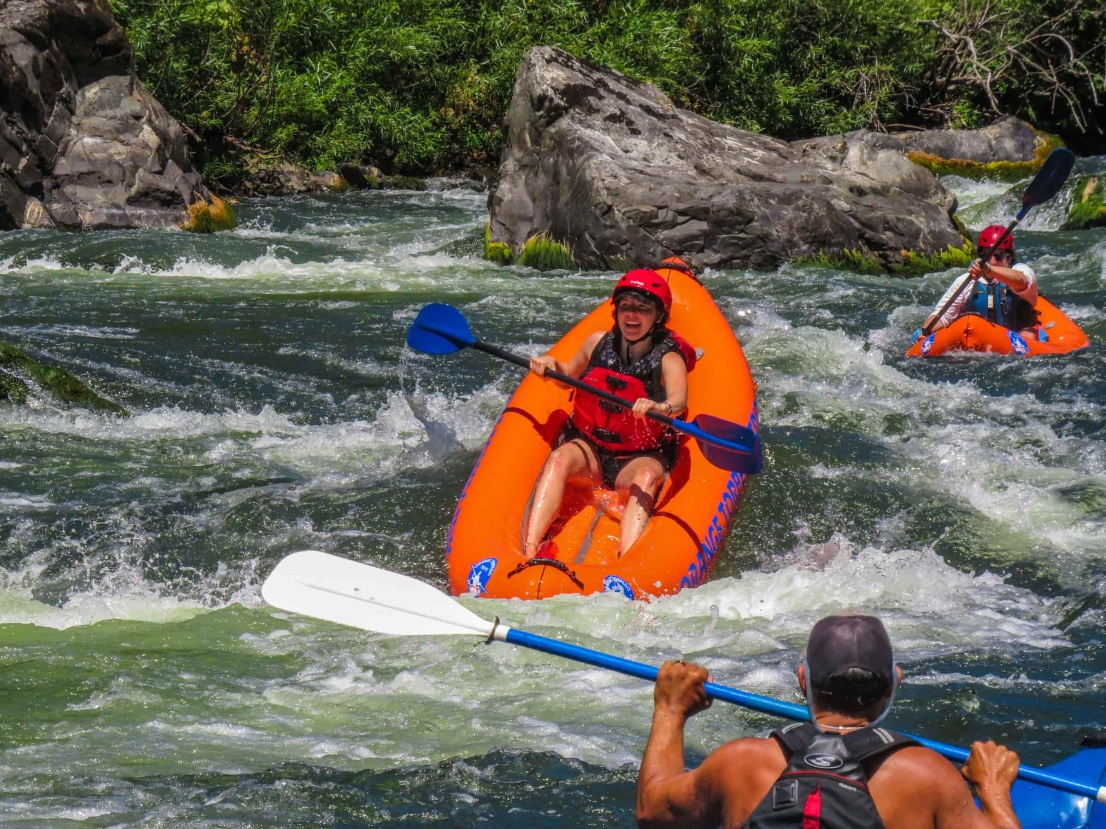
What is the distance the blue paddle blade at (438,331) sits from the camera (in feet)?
16.9

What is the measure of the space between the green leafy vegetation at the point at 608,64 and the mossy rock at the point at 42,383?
808 cm

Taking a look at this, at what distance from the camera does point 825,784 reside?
1.75 metres

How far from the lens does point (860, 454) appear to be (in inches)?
209

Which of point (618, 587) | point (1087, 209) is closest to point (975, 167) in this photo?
point (1087, 209)

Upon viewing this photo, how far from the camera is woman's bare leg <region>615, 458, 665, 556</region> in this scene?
164 inches

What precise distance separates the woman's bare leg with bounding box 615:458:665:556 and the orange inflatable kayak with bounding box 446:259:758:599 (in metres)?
0.05

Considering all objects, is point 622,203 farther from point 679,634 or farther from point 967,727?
point 967,727

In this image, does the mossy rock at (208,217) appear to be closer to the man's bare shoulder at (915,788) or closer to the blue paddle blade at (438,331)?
the blue paddle blade at (438,331)

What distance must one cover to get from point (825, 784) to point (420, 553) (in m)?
2.78

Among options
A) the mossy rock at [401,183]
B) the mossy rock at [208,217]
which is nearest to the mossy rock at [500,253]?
the mossy rock at [208,217]

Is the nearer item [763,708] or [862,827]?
[862,827]

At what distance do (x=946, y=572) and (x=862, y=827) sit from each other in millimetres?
2530

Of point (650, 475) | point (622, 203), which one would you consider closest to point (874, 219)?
point (622, 203)

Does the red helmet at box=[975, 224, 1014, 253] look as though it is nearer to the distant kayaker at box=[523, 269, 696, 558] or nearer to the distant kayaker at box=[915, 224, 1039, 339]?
the distant kayaker at box=[915, 224, 1039, 339]
